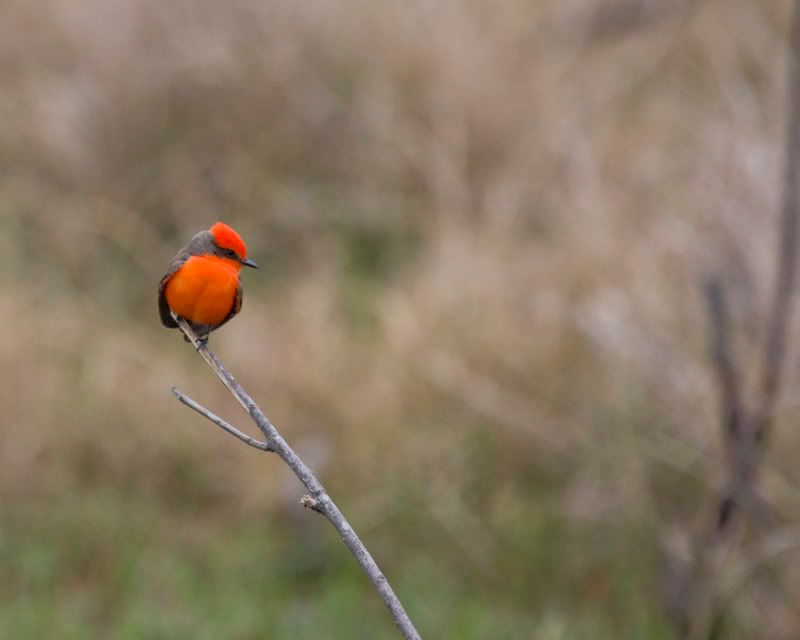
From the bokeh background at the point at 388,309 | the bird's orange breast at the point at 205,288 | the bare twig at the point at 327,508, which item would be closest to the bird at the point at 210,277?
the bird's orange breast at the point at 205,288

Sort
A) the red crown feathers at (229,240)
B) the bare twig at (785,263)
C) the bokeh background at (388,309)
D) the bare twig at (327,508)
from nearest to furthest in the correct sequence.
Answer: the bare twig at (327,508), the red crown feathers at (229,240), the bare twig at (785,263), the bokeh background at (388,309)

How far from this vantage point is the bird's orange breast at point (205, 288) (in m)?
1.99

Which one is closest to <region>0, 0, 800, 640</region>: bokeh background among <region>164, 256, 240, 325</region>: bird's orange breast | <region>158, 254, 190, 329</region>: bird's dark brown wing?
<region>158, 254, 190, 329</region>: bird's dark brown wing

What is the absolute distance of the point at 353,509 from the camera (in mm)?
5422

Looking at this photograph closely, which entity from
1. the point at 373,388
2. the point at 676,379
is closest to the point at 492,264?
the point at 373,388

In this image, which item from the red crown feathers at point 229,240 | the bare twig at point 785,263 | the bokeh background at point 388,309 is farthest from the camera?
the bokeh background at point 388,309

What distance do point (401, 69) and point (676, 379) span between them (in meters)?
3.76

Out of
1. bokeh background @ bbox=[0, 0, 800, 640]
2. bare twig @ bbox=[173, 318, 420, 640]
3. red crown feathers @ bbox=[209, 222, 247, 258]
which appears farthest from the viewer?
bokeh background @ bbox=[0, 0, 800, 640]

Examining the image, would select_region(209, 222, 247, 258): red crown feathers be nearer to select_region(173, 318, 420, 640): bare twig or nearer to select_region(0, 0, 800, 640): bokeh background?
select_region(173, 318, 420, 640): bare twig

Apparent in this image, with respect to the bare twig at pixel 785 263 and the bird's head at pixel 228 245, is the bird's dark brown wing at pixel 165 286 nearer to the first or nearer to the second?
the bird's head at pixel 228 245

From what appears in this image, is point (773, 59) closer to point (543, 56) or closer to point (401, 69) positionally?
point (543, 56)

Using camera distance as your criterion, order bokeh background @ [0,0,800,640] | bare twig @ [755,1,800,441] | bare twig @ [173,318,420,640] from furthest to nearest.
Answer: bokeh background @ [0,0,800,640]
bare twig @ [755,1,800,441]
bare twig @ [173,318,420,640]

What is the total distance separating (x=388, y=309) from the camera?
6.39m

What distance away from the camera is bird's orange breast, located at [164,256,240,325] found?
199 cm
